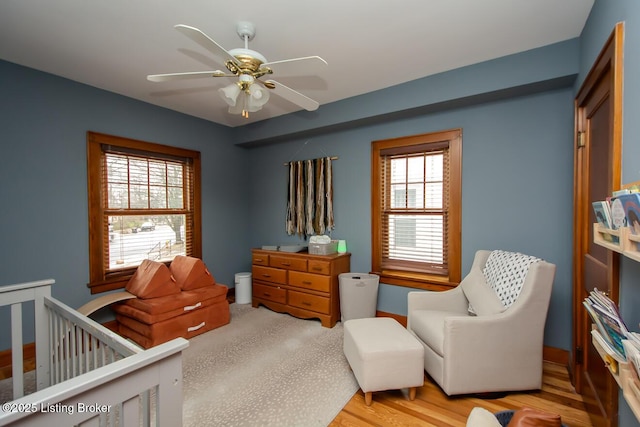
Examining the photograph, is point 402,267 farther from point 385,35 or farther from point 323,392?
point 385,35

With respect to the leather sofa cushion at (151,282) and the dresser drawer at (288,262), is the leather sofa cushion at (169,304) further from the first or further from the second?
the dresser drawer at (288,262)

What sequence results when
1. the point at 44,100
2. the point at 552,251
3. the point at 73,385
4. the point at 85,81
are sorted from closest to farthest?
the point at 73,385, the point at 552,251, the point at 44,100, the point at 85,81

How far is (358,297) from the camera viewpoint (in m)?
3.22

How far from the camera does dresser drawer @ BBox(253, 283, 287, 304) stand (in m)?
3.67

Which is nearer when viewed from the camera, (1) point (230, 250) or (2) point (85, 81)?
(2) point (85, 81)

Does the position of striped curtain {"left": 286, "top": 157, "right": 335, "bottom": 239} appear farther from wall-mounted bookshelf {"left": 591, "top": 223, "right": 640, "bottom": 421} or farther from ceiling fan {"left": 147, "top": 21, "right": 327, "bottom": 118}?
wall-mounted bookshelf {"left": 591, "top": 223, "right": 640, "bottom": 421}

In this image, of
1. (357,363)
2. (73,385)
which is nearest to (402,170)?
(357,363)

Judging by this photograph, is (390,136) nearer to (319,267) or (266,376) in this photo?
(319,267)

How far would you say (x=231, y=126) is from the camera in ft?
14.5

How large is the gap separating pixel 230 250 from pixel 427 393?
3306 millimetres

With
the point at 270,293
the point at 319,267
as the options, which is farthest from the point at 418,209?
the point at 270,293

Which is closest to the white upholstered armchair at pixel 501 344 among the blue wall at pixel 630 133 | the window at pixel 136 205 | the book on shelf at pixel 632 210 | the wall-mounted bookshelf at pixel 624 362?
the blue wall at pixel 630 133

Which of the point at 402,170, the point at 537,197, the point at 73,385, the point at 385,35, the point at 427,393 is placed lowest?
the point at 427,393

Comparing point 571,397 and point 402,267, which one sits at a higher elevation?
point 402,267
